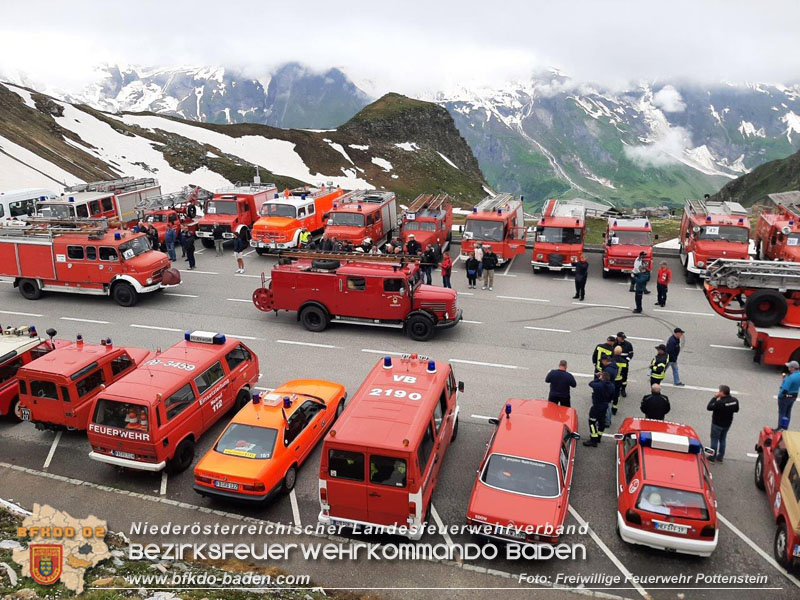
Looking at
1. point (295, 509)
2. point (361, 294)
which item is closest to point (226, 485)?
point (295, 509)

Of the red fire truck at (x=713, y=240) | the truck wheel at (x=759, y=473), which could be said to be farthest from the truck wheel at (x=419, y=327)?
the red fire truck at (x=713, y=240)

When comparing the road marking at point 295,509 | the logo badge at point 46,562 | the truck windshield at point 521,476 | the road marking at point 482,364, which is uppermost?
the truck windshield at point 521,476

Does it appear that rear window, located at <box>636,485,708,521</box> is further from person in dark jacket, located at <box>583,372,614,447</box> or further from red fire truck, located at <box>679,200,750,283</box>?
red fire truck, located at <box>679,200,750,283</box>

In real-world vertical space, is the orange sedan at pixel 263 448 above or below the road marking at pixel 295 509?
above

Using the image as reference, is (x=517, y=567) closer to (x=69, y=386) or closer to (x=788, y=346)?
(x=69, y=386)

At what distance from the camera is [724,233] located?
77.5 ft

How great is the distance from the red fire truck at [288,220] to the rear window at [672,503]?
21111mm

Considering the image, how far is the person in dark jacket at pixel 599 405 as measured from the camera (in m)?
11.7

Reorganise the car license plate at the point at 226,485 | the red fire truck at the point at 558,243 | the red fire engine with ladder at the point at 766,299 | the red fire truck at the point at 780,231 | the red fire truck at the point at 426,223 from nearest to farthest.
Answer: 1. the car license plate at the point at 226,485
2. the red fire engine with ladder at the point at 766,299
3. the red fire truck at the point at 780,231
4. the red fire truck at the point at 558,243
5. the red fire truck at the point at 426,223

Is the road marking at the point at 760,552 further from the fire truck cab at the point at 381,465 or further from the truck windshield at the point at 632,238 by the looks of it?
the truck windshield at the point at 632,238

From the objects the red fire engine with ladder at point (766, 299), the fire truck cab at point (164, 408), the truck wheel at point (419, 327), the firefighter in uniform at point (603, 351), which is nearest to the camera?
the fire truck cab at point (164, 408)

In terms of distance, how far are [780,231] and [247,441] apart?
2282cm

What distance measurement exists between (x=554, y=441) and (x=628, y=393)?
5654 millimetres

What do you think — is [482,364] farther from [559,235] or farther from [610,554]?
[559,235]
